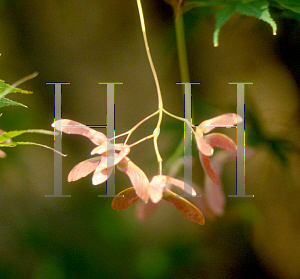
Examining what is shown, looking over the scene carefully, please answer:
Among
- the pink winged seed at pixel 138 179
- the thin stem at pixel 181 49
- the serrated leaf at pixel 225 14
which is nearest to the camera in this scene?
the pink winged seed at pixel 138 179

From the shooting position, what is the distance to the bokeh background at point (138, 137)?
0.67 metres

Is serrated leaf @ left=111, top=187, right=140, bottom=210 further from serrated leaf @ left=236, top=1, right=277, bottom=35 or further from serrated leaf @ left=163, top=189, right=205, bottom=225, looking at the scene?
serrated leaf @ left=236, top=1, right=277, bottom=35

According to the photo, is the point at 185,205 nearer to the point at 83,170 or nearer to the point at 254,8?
the point at 83,170

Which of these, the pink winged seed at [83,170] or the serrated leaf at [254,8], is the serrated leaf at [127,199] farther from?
the serrated leaf at [254,8]

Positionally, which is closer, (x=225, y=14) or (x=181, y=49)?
(x=225, y=14)

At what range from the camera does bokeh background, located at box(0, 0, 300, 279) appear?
0.67 m

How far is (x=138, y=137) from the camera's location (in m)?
0.68

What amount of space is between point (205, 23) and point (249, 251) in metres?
0.60

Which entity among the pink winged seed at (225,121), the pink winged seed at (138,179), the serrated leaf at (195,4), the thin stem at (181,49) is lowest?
the pink winged seed at (138,179)

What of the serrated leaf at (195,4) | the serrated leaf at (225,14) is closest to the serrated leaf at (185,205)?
the serrated leaf at (225,14)

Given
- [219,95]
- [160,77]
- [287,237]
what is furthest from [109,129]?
[287,237]

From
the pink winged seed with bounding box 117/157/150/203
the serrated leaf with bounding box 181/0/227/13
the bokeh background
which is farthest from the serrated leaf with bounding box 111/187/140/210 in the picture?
the serrated leaf with bounding box 181/0/227/13

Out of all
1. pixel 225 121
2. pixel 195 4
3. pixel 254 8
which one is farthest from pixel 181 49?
pixel 225 121

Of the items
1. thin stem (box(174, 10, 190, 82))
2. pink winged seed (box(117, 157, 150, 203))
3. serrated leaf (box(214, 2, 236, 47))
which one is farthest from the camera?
thin stem (box(174, 10, 190, 82))
